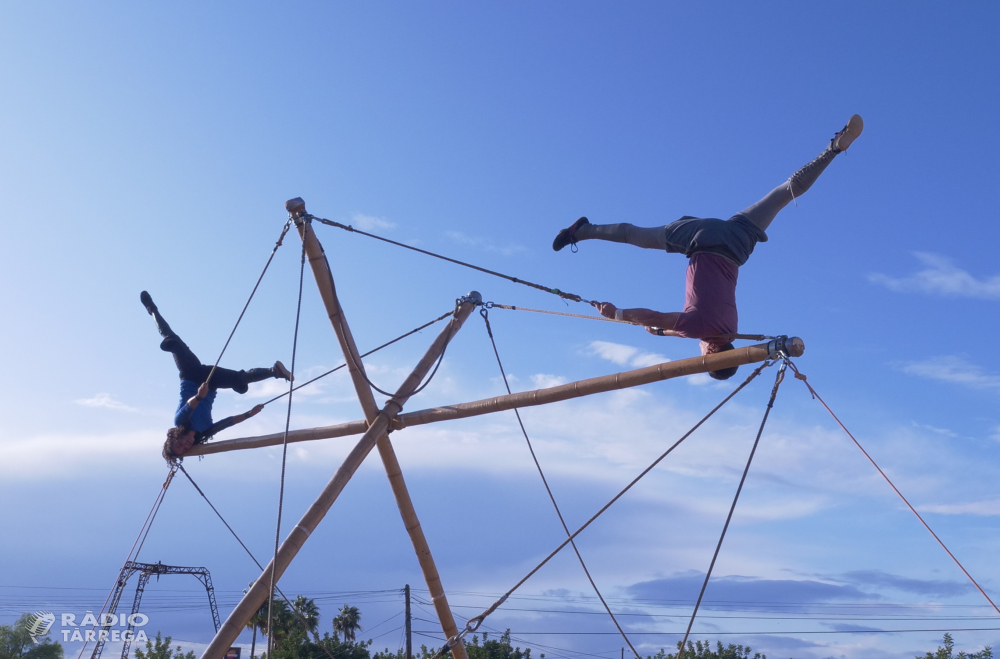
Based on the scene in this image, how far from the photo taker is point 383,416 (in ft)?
32.3

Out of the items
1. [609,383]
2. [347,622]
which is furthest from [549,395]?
[347,622]

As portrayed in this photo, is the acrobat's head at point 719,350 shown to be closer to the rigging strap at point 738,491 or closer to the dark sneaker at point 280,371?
the rigging strap at point 738,491

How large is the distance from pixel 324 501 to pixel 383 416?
3.80ft

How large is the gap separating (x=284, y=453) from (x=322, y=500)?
0.78m

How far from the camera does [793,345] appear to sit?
6.41 metres

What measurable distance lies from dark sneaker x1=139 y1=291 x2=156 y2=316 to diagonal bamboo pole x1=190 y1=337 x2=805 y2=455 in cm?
220

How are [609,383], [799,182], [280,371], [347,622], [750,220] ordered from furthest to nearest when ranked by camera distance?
[347,622] → [280,371] → [609,383] → [750,220] → [799,182]

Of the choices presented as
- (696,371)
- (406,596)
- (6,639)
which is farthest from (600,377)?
(406,596)

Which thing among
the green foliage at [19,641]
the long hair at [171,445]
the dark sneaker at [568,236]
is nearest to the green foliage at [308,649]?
the green foliage at [19,641]

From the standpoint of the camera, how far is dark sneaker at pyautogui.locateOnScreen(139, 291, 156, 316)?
40.3 ft

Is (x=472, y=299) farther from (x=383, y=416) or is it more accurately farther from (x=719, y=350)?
(x=719, y=350)

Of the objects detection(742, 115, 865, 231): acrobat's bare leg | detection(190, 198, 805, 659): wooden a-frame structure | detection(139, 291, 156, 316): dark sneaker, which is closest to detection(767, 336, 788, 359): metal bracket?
detection(190, 198, 805, 659): wooden a-frame structure

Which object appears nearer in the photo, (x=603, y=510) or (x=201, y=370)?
(x=603, y=510)

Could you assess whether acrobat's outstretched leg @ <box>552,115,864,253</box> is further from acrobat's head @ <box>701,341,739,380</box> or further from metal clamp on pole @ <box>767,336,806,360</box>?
metal clamp on pole @ <box>767,336,806,360</box>
